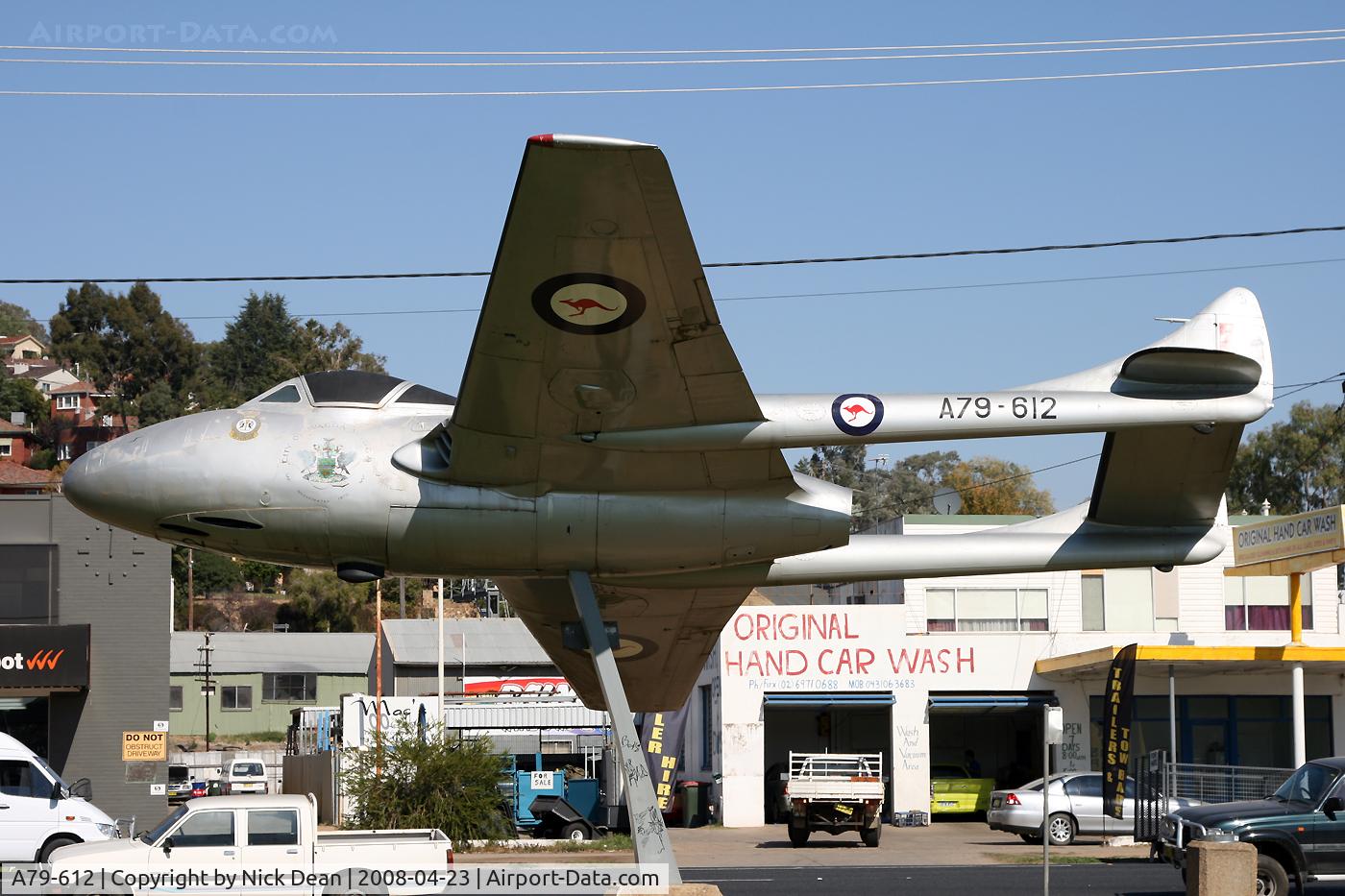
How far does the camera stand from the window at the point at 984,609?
39.9 meters

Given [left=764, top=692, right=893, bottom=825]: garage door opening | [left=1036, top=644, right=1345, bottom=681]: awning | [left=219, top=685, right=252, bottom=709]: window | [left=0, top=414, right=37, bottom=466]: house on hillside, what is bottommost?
[left=219, top=685, right=252, bottom=709]: window

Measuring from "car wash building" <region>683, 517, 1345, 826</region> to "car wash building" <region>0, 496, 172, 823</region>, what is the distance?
14.1m

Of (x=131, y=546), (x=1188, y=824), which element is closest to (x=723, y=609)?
(x=1188, y=824)

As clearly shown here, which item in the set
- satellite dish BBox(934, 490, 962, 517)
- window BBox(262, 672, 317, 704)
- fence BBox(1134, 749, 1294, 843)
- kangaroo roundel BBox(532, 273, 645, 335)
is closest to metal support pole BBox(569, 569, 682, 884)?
kangaroo roundel BBox(532, 273, 645, 335)

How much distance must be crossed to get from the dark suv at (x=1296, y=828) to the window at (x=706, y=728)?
2229 cm

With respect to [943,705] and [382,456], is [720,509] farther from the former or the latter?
[943,705]

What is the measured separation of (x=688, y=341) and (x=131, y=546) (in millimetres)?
25539

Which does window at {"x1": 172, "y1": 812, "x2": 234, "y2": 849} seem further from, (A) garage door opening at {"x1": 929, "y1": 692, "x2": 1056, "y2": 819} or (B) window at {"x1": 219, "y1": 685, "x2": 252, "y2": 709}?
(B) window at {"x1": 219, "y1": 685, "x2": 252, "y2": 709}

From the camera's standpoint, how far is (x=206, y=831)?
15.7 m

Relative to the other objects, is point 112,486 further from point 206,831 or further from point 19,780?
point 19,780

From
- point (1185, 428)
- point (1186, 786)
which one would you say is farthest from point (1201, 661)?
point (1185, 428)

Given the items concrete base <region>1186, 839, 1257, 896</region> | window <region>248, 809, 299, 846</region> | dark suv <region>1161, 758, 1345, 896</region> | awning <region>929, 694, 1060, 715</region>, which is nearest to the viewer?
concrete base <region>1186, 839, 1257, 896</region>

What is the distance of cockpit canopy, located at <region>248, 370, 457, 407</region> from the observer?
42.4 feet

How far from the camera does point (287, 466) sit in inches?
489
